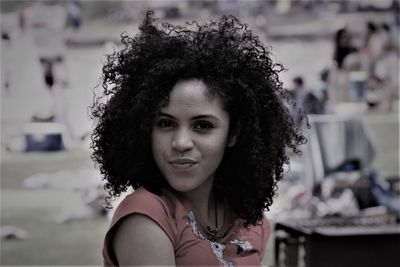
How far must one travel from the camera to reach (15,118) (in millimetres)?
5047

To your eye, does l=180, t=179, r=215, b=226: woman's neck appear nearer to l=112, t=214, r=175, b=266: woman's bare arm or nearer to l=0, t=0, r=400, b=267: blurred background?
l=112, t=214, r=175, b=266: woman's bare arm

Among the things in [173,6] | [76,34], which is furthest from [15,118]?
[173,6]

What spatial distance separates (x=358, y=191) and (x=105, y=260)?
424cm

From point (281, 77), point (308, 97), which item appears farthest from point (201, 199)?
point (308, 97)

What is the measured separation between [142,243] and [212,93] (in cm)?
35

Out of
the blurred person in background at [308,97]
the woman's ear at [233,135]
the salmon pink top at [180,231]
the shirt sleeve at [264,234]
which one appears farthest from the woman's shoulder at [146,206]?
the blurred person in background at [308,97]

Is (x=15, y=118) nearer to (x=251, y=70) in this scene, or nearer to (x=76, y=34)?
(x=76, y=34)

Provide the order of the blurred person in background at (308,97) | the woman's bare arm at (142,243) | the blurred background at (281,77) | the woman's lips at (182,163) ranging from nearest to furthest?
1. the woman's bare arm at (142,243)
2. the woman's lips at (182,163)
3. the blurred background at (281,77)
4. the blurred person in background at (308,97)

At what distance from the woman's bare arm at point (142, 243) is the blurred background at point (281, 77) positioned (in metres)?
3.05

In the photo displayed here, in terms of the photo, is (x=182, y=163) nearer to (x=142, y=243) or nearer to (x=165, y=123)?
(x=165, y=123)

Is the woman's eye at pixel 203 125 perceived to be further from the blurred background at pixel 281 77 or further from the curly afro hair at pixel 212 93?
the blurred background at pixel 281 77

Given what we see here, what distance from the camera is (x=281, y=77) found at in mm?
5113

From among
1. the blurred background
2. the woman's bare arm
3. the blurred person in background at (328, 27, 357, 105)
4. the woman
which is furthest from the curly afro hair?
the blurred person in background at (328, 27, 357, 105)

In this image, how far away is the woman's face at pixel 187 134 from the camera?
5.19 feet
